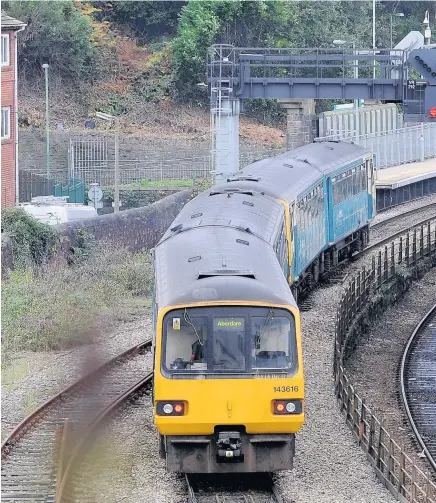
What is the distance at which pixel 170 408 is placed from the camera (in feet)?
38.9

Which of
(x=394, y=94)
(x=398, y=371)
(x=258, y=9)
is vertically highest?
(x=258, y=9)

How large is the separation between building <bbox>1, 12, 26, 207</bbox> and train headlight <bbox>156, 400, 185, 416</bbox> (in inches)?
963

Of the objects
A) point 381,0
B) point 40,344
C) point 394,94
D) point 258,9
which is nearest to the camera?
point 40,344

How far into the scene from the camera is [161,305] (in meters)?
12.2

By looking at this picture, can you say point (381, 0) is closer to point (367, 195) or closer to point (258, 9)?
point (258, 9)

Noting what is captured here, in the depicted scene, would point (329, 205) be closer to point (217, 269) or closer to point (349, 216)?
point (349, 216)

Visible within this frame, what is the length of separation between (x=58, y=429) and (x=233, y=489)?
3.16 meters

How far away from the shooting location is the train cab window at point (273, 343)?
1196 cm

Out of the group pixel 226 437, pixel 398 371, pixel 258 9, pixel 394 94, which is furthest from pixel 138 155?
pixel 226 437

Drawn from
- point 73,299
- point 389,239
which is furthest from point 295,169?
point 389,239

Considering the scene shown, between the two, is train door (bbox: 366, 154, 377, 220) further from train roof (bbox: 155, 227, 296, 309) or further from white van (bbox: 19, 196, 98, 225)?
train roof (bbox: 155, 227, 296, 309)

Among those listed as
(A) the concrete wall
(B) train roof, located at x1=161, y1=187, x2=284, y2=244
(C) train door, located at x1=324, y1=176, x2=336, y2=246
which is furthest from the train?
(A) the concrete wall

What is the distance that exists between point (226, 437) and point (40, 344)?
8252mm

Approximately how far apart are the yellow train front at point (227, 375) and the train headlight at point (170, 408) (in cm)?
1
